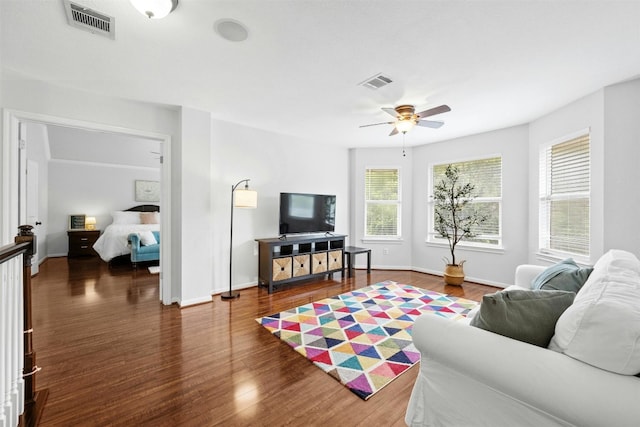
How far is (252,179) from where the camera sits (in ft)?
14.4

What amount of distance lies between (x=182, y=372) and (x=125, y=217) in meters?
6.80

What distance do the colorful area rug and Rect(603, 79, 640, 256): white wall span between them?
1675 millimetres

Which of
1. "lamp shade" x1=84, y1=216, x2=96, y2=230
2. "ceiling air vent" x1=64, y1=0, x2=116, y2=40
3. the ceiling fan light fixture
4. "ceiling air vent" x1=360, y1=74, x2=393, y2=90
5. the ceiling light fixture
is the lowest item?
"lamp shade" x1=84, y1=216, x2=96, y2=230

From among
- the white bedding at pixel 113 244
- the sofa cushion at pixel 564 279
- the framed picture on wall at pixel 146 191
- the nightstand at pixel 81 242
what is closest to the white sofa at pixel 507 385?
the sofa cushion at pixel 564 279

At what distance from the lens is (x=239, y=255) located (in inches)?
168

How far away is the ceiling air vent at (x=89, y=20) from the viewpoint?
70.0 inches

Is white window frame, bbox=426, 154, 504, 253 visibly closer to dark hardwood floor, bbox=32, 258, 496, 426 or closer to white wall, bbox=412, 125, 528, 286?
white wall, bbox=412, 125, 528, 286

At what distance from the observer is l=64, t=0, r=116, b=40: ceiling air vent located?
1.78 meters

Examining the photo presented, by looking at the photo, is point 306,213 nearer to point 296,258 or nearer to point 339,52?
point 296,258

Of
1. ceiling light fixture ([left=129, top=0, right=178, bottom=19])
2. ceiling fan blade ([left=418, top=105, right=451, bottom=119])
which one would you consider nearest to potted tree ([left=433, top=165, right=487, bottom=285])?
ceiling fan blade ([left=418, top=105, right=451, bottom=119])

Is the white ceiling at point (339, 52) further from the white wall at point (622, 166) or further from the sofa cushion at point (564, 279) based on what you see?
the sofa cushion at point (564, 279)

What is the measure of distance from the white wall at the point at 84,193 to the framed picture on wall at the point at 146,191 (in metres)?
0.13

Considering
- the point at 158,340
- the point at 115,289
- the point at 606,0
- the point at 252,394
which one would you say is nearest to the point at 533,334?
the point at 252,394

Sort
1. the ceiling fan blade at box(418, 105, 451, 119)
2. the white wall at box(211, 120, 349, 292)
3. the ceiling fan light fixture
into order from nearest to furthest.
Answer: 1. the ceiling fan blade at box(418, 105, 451, 119)
2. the ceiling fan light fixture
3. the white wall at box(211, 120, 349, 292)
